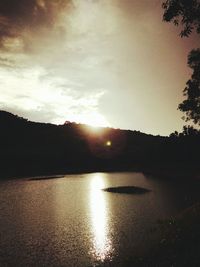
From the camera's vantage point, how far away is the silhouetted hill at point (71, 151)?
10894 cm

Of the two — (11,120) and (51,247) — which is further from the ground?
(11,120)

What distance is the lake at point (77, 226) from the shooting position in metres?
21.4

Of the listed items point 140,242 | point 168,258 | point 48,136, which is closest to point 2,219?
point 140,242

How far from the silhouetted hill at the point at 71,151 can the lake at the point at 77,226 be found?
5852 cm

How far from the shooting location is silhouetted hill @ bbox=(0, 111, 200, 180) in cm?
10894

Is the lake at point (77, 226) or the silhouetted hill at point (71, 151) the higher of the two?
the silhouetted hill at point (71, 151)

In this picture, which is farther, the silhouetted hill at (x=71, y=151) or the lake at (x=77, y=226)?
the silhouetted hill at (x=71, y=151)

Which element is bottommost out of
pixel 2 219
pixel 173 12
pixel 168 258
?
pixel 2 219

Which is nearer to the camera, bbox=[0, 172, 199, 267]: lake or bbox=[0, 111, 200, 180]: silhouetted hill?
bbox=[0, 172, 199, 267]: lake

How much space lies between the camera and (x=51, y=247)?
2375 centimetres

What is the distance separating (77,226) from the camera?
101 feet

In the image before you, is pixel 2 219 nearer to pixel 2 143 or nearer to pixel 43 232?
pixel 43 232

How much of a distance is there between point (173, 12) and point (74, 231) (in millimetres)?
21117

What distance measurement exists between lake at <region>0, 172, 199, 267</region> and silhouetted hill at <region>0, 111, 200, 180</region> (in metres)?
58.5
